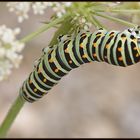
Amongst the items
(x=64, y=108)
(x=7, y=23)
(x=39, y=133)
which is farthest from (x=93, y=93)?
(x=7, y=23)

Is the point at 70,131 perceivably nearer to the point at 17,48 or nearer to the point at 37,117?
the point at 37,117

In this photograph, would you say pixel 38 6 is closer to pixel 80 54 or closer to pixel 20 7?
pixel 20 7

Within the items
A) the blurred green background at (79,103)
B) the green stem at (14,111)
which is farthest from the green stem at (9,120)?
the blurred green background at (79,103)

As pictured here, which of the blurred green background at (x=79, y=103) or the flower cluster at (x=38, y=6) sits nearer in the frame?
the flower cluster at (x=38, y=6)

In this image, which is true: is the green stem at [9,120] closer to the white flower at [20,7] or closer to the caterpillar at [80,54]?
the caterpillar at [80,54]

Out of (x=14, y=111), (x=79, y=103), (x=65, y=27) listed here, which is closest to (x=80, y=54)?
(x=65, y=27)

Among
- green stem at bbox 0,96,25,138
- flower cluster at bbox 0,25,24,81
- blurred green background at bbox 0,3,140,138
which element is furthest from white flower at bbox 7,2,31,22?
blurred green background at bbox 0,3,140,138
